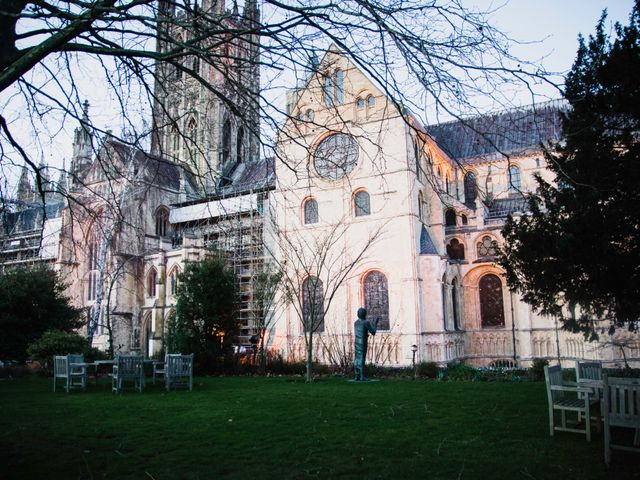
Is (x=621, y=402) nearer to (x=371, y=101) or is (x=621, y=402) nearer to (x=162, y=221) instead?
(x=371, y=101)

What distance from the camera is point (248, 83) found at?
20.8ft

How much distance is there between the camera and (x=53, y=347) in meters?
18.3

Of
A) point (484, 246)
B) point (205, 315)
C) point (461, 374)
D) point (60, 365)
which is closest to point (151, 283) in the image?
point (205, 315)

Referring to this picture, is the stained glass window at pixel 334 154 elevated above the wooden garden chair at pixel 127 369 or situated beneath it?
elevated above

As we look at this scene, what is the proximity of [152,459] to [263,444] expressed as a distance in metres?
1.28

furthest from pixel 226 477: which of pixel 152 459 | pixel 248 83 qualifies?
pixel 248 83

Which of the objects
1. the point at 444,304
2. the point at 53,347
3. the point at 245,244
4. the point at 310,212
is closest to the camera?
the point at 53,347

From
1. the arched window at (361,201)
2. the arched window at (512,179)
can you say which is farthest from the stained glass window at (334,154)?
the arched window at (361,201)

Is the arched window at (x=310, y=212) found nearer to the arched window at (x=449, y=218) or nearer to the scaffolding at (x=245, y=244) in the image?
the scaffolding at (x=245, y=244)

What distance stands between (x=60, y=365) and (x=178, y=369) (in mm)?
3102

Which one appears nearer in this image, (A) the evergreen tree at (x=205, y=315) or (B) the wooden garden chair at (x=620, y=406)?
(B) the wooden garden chair at (x=620, y=406)

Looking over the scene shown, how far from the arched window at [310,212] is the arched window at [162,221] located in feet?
51.4

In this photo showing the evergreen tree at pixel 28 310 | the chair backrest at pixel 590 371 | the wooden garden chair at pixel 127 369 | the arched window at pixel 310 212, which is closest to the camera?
the chair backrest at pixel 590 371

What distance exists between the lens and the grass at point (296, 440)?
198 inches
